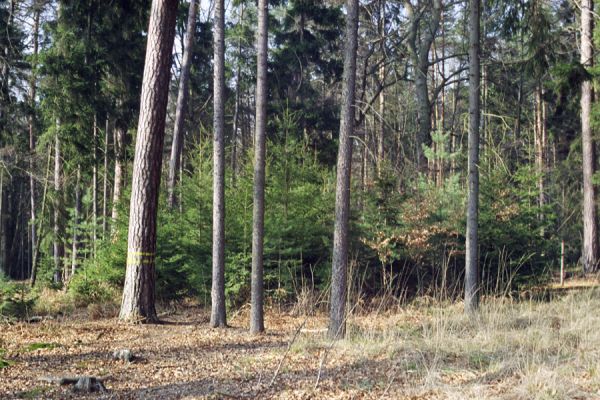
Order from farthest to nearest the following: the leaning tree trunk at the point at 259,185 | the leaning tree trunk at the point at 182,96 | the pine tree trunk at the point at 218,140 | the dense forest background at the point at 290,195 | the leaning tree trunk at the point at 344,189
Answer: the leaning tree trunk at the point at 182,96, the dense forest background at the point at 290,195, the pine tree trunk at the point at 218,140, the leaning tree trunk at the point at 259,185, the leaning tree trunk at the point at 344,189

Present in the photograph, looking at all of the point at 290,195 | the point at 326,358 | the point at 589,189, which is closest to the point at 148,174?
the point at 290,195

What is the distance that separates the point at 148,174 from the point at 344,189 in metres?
3.81

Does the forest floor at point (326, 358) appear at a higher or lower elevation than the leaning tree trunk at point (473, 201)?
lower

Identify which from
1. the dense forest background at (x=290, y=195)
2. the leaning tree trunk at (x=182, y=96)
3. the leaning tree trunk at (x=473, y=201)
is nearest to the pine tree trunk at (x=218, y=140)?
the dense forest background at (x=290, y=195)

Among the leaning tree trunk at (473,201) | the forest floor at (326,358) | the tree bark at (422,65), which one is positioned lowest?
the forest floor at (326,358)

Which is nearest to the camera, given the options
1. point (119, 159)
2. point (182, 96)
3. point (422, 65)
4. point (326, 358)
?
point (326, 358)

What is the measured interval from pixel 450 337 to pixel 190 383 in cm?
370

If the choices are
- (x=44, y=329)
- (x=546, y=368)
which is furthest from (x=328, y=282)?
(x=546, y=368)

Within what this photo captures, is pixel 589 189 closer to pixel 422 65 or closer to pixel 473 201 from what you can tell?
pixel 422 65

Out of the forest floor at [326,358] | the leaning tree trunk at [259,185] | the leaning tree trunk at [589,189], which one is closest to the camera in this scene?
the forest floor at [326,358]

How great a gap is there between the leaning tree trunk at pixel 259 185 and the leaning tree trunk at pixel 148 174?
6.39 feet

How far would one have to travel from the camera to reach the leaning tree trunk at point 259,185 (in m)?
8.97

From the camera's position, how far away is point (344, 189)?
26.2ft

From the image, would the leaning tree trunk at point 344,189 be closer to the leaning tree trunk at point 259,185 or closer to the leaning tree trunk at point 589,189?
the leaning tree trunk at point 259,185
